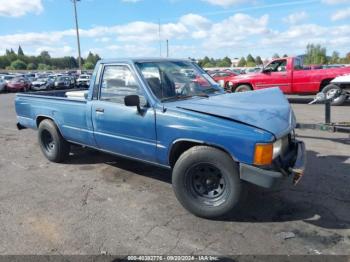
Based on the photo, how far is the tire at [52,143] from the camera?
20.0 feet

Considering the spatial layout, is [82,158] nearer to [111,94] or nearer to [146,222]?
[111,94]

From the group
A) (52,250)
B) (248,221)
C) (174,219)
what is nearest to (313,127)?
(248,221)

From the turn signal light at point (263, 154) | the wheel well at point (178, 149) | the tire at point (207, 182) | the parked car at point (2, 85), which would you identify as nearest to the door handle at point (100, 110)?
the wheel well at point (178, 149)

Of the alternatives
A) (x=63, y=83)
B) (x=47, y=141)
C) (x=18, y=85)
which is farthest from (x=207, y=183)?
(x=63, y=83)

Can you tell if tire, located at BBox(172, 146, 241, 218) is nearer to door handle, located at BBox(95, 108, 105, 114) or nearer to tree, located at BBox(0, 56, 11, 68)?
door handle, located at BBox(95, 108, 105, 114)

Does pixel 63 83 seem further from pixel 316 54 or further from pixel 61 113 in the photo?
pixel 316 54

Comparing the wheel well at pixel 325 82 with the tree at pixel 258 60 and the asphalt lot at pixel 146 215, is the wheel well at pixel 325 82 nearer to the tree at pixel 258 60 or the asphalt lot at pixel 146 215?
the asphalt lot at pixel 146 215

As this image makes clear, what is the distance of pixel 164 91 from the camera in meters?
4.65

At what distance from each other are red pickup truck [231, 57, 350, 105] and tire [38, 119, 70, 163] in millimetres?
10092

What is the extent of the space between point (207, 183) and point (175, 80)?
1585 millimetres

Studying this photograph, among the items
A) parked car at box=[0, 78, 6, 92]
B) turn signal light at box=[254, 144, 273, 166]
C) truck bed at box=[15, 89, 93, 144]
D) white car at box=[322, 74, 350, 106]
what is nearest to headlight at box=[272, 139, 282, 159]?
turn signal light at box=[254, 144, 273, 166]

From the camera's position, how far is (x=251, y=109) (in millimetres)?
4082

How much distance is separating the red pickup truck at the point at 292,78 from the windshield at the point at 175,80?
9.15 metres

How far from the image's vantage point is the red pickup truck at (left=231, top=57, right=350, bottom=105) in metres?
13.6
